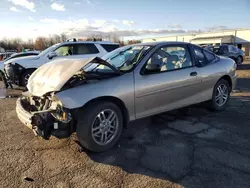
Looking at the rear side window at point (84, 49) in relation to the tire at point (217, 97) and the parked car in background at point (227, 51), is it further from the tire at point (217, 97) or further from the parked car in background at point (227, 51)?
the parked car in background at point (227, 51)

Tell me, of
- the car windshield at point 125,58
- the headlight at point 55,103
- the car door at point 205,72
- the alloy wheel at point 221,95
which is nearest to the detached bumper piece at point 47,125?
the headlight at point 55,103

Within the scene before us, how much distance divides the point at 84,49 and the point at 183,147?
705 cm

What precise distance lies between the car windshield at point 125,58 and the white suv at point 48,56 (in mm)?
4092

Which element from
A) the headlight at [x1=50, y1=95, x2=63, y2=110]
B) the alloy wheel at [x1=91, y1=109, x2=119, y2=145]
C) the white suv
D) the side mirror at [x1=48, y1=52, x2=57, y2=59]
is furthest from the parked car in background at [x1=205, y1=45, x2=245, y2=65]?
the headlight at [x1=50, y1=95, x2=63, y2=110]

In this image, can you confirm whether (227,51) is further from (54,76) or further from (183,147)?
(54,76)

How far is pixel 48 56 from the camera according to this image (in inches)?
344

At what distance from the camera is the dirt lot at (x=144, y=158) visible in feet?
9.03

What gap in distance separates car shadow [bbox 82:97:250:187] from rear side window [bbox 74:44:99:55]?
5.52m

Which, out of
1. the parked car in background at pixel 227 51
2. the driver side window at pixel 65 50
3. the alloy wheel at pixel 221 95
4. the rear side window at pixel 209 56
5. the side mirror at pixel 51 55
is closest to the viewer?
the rear side window at pixel 209 56

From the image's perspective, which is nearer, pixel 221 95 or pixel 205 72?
pixel 205 72

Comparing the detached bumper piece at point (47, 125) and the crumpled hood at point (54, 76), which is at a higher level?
the crumpled hood at point (54, 76)

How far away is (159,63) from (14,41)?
6838 cm

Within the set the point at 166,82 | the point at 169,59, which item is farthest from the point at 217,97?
the point at 166,82

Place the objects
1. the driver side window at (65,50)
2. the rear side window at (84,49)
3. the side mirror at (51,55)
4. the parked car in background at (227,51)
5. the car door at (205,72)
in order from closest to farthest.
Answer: the car door at (205,72) → the side mirror at (51,55) → the driver side window at (65,50) → the rear side window at (84,49) → the parked car in background at (227,51)
